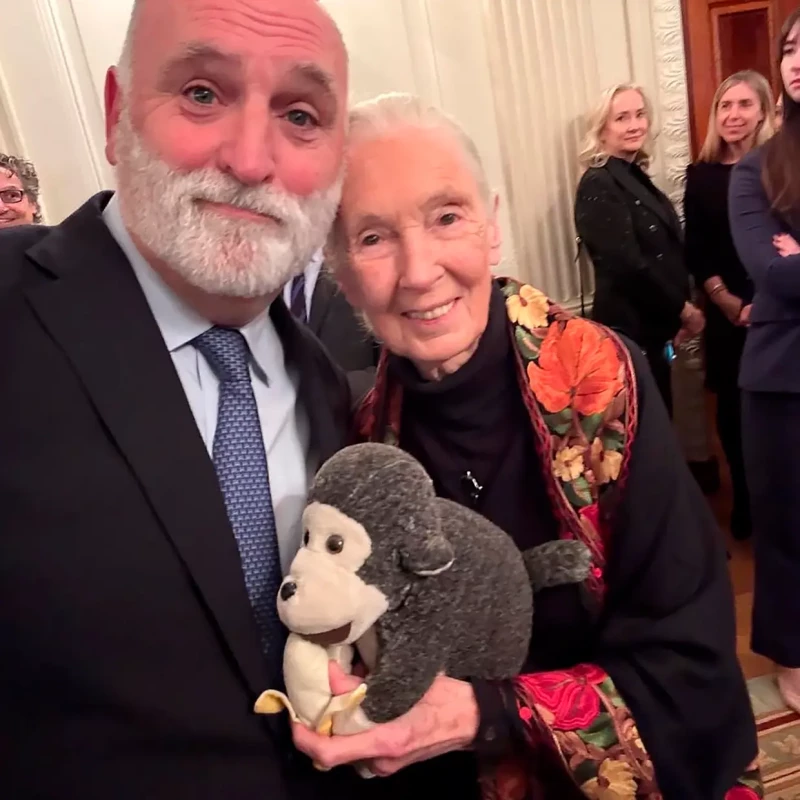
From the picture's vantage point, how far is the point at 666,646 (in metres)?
0.95

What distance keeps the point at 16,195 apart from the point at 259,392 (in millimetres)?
1404

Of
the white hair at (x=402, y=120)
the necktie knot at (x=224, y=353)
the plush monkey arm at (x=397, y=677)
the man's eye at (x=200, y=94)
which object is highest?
the man's eye at (x=200, y=94)

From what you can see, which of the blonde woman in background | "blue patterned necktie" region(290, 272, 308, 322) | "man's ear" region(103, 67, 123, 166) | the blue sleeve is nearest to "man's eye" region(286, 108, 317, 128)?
"man's ear" region(103, 67, 123, 166)

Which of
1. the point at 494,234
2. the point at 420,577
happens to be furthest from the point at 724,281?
the point at 420,577

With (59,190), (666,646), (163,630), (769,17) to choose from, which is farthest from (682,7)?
(163,630)

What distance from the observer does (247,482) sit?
906 millimetres

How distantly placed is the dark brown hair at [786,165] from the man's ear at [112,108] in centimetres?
161

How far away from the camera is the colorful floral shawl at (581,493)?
2.99ft

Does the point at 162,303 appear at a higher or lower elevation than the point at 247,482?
higher

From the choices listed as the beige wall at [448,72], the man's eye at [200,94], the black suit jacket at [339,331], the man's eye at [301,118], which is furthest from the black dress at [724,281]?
the man's eye at [200,94]

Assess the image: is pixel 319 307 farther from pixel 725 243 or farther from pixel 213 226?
pixel 725 243

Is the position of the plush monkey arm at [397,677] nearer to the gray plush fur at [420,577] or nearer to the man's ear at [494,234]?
the gray plush fur at [420,577]

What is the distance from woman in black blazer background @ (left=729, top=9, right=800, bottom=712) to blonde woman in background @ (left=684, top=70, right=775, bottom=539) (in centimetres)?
93

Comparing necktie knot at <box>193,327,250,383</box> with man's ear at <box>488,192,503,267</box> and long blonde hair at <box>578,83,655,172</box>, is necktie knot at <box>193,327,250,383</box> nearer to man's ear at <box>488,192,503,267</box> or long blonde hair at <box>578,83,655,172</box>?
man's ear at <box>488,192,503,267</box>
